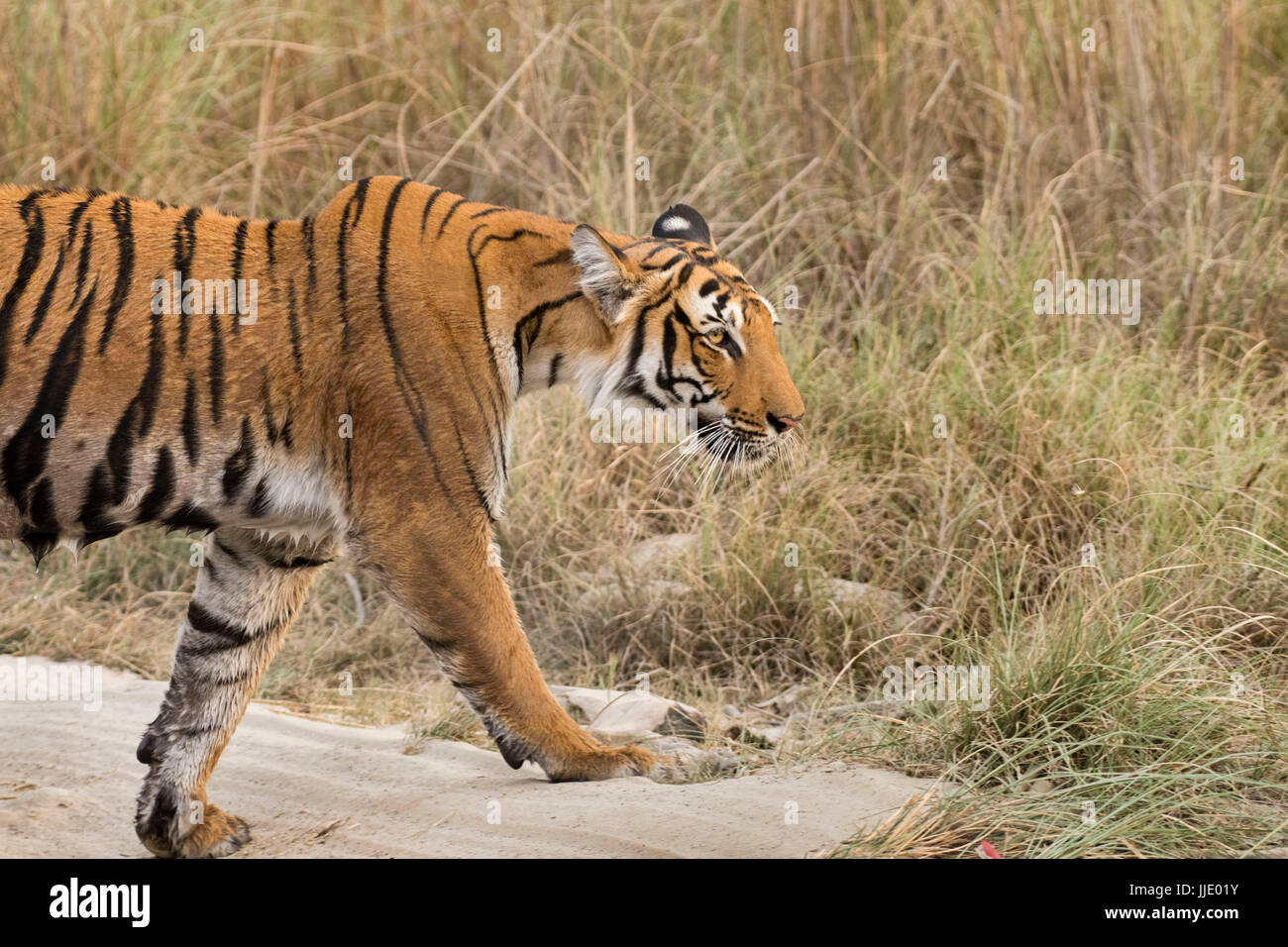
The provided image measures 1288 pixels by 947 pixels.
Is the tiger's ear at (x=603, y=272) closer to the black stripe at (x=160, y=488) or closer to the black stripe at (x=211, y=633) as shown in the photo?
the black stripe at (x=160, y=488)

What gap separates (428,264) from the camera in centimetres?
355

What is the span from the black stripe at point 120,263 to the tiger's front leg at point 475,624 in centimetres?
74

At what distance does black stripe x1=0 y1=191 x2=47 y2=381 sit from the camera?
10.7 feet

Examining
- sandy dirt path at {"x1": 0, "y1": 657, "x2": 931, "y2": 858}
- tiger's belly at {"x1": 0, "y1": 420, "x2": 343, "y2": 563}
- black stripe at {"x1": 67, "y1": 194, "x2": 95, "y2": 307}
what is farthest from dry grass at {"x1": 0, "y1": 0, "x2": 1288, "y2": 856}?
black stripe at {"x1": 67, "y1": 194, "x2": 95, "y2": 307}

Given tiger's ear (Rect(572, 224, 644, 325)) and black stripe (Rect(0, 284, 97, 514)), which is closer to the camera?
black stripe (Rect(0, 284, 97, 514))

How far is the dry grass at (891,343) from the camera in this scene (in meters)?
3.75

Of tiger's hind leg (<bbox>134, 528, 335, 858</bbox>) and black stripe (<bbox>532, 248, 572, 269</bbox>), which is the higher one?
black stripe (<bbox>532, 248, 572, 269</bbox>)

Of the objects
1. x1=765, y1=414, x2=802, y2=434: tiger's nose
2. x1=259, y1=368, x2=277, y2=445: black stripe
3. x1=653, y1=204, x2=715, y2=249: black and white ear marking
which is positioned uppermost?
x1=653, y1=204, x2=715, y2=249: black and white ear marking

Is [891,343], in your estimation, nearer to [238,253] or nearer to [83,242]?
[238,253]

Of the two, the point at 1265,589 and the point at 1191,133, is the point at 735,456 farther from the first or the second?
the point at 1191,133

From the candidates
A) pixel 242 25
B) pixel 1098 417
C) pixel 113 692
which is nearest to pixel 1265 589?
pixel 1098 417

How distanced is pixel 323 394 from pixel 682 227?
3.74 feet

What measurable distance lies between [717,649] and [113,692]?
192 cm

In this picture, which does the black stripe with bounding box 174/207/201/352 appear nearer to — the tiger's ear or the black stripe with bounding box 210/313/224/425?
the black stripe with bounding box 210/313/224/425
